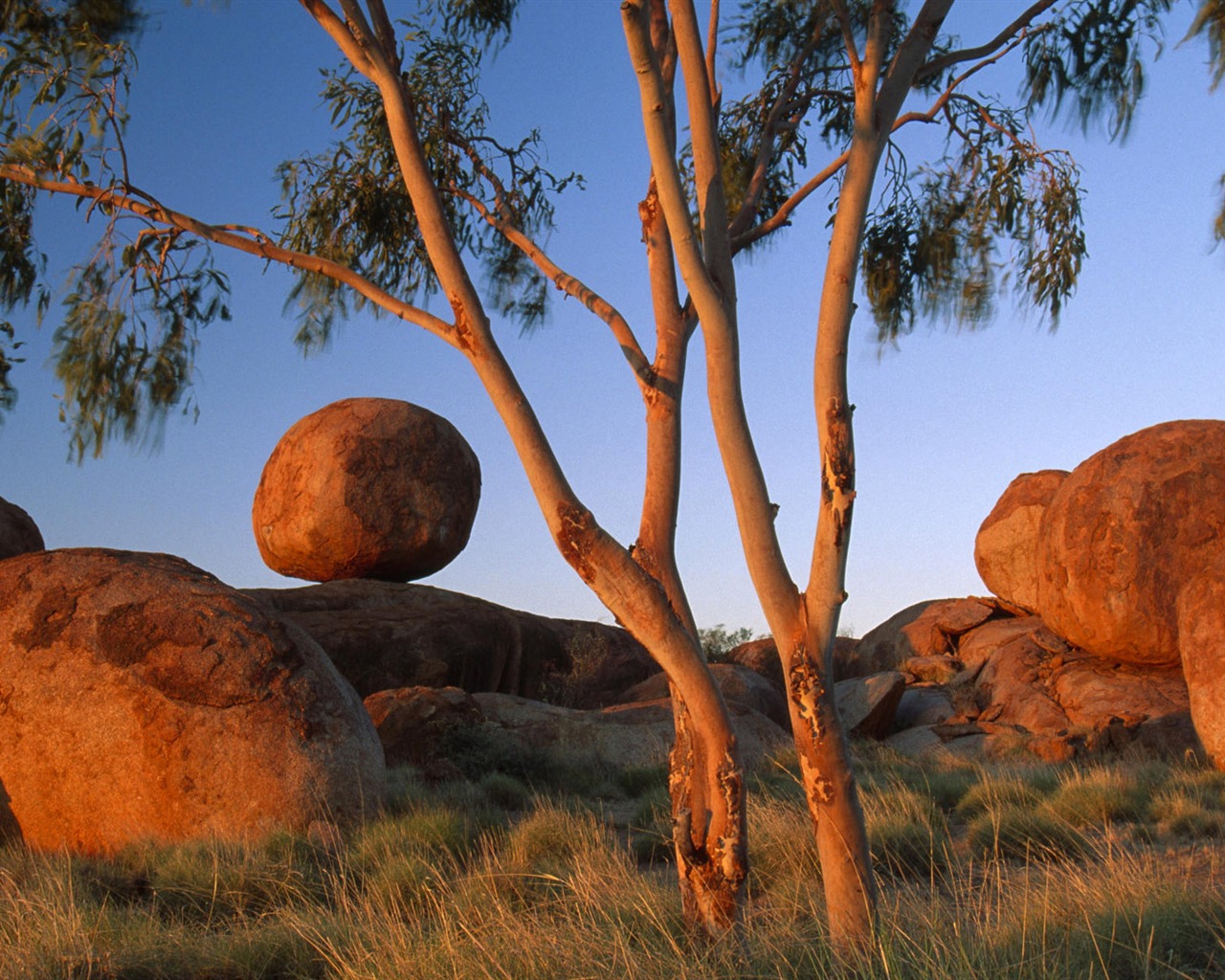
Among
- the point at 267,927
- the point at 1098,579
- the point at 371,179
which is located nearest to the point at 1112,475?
the point at 1098,579

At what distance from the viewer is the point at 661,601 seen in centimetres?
471

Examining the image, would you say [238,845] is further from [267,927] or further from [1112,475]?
[1112,475]

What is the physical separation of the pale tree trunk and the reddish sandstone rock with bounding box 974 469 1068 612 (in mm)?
12467

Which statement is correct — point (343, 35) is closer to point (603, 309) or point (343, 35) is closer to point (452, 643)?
point (603, 309)

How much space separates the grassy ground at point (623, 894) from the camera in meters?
4.20

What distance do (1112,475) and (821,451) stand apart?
10536mm

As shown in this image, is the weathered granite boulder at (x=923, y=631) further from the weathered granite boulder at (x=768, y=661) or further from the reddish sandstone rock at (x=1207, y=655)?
the reddish sandstone rock at (x=1207, y=655)

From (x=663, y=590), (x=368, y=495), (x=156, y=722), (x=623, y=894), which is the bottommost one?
(x=623, y=894)

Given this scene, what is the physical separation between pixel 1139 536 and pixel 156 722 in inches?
424

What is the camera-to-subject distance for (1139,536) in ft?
43.3

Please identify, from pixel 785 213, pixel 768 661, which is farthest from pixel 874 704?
pixel 785 213

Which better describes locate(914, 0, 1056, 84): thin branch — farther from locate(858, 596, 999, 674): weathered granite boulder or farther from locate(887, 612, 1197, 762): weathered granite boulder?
locate(858, 596, 999, 674): weathered granite boulder

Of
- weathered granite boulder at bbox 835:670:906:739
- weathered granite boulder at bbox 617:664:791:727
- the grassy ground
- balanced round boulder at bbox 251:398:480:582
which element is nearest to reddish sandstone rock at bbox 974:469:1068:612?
weathered granite boulder at bbox 835:670:906:739

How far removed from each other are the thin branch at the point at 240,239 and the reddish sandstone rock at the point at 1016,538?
1281 centimetres
